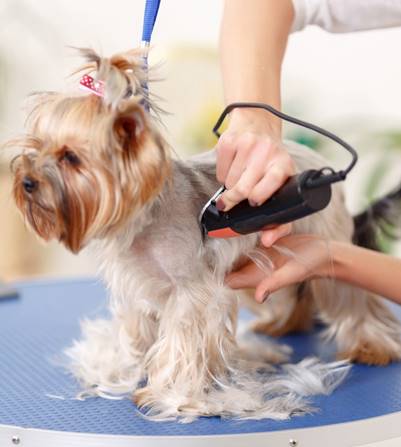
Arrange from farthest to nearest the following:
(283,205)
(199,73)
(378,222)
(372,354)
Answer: (199,73) → (378,222) → (372,354) → (283,205)

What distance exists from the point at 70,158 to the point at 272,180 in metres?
0.30

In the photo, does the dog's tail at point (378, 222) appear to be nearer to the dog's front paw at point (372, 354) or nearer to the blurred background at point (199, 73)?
the dog's front paw at point (372, 354)

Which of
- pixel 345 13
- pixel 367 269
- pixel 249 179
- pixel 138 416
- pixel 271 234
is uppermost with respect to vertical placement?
pixel 345 13

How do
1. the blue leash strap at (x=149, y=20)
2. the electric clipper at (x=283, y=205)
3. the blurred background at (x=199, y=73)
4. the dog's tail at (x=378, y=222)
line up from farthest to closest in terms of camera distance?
the blurred background at (x=199, y=73)
the dog's tail at (x=378, y=222)
the blue leash strap at (x=149, y=20)
the electric clipper at (x=283, y=205)

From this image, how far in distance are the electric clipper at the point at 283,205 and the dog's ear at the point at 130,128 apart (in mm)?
157

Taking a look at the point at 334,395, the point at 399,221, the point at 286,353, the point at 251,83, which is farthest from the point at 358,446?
the point at 399,221

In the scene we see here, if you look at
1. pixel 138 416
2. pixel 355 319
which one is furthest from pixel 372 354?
pixel 138 416

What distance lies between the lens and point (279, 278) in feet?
4.82

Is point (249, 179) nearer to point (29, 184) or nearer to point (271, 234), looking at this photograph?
point (271, 234)

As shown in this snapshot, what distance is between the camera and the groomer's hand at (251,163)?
1.22 m

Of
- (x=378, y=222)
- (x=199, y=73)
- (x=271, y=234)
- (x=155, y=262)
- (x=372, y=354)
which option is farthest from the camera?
(x=199, y=73)

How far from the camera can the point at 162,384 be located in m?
1.45

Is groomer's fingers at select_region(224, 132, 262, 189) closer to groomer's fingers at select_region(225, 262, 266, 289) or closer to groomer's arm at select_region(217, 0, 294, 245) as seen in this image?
groomer's arm at select_region(217, 0, 294, 245)

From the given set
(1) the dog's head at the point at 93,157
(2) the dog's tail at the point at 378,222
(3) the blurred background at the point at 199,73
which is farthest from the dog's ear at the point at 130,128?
(3) the blurred background at the point at 199,73
